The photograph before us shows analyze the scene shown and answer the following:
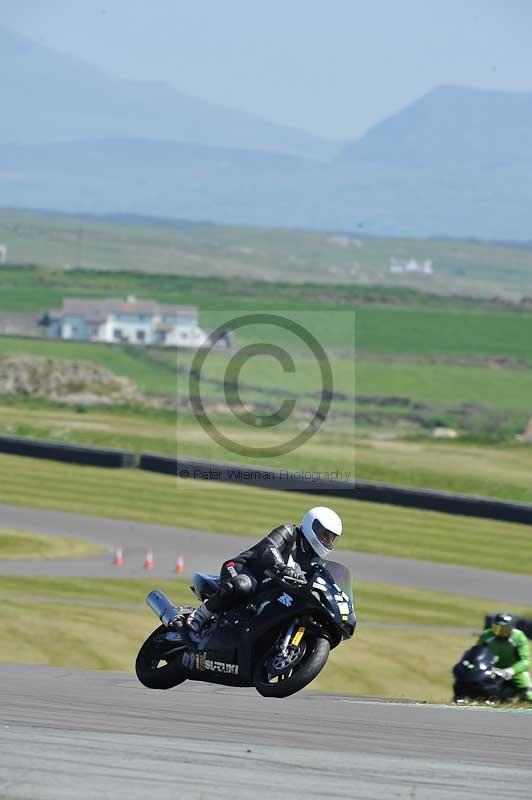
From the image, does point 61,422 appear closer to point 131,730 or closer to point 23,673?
point 23,673

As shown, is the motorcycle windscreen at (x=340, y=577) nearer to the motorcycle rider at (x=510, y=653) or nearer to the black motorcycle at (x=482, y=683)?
the black motorcycle at (x=482, y=683)

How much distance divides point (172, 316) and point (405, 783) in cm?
15281

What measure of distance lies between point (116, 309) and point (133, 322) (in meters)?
2.50

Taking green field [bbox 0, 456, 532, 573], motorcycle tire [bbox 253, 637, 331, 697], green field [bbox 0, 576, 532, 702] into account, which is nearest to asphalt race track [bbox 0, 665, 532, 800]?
motorcycle tire [bbox 253, 637, 331, 697]

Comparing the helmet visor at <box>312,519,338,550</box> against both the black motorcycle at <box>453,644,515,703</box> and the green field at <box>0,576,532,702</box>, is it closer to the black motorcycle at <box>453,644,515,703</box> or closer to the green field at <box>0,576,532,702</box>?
the black motorcycle at <box>453,644,515,703</box>

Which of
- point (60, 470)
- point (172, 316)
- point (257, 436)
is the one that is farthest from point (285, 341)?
point (60, 470)

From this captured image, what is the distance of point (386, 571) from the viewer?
34.0 meters

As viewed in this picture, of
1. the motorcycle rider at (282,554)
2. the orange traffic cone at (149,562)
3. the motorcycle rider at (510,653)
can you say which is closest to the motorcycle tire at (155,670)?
the motorcycle rider at (282,554)

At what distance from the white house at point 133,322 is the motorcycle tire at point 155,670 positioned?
13561cm

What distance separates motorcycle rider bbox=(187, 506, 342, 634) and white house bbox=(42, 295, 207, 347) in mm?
136643

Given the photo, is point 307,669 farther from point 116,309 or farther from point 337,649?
point 116,309

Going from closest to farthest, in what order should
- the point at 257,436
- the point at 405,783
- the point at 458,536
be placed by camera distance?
the point at 405,783, the point at 458,536, the point at 257,436

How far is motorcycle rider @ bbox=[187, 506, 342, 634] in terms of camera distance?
11.8 metres

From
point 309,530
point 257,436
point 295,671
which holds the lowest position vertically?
point 257,436
